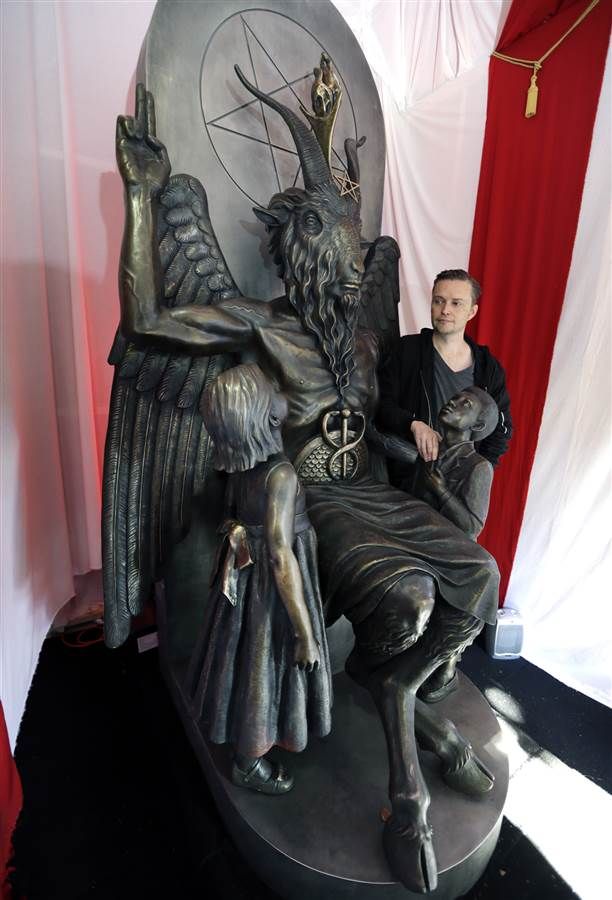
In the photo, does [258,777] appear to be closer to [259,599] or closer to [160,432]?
[259,599]

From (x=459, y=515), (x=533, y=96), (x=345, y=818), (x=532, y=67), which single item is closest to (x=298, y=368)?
(x=459, y=515)

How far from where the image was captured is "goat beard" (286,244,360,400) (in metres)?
1.50

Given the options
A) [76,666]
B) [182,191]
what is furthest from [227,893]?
[182,191]

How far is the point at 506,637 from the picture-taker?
8.42 feet

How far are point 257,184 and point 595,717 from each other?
2.48 meters

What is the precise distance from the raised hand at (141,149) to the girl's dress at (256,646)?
80 centimetres

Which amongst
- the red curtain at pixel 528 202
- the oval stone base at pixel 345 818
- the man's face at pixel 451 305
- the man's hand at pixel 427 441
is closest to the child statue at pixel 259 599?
the oval stone base at pixel 345 818

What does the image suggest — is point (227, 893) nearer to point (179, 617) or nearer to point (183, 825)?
point (183, 825)

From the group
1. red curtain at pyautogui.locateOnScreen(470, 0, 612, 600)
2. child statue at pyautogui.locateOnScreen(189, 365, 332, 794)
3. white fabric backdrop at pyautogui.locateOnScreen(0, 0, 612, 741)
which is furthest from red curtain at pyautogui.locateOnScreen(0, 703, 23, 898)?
red curtain at pyautogui.locateOnScreen(470, 0, 612, 600)

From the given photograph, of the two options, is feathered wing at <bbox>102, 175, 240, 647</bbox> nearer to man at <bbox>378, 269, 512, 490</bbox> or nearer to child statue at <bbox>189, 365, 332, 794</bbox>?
child statue at <bbox>189, 365, 332, 794</bbox>

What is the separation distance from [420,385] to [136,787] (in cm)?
167

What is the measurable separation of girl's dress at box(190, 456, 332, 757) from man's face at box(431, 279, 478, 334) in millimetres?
793

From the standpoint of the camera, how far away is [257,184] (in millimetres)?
1803

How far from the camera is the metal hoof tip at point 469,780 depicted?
1521mm
